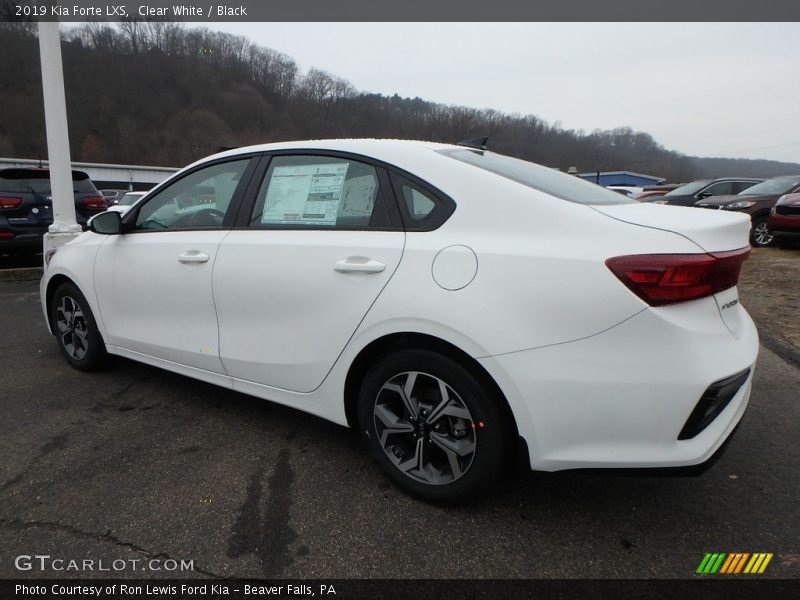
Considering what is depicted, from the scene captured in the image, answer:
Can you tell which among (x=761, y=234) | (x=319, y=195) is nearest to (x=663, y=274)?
(x=319, y=195)

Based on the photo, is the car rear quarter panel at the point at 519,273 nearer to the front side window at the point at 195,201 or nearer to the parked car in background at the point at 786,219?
the front side window at the point at 195,201

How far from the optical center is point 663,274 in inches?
64.0

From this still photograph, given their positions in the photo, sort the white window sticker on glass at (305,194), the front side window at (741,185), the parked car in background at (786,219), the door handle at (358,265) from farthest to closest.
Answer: the front side window at (741,185) < the parked car in background at (786,219) < the white window sticker on glass at (305,194) < the door handle at (358,265)

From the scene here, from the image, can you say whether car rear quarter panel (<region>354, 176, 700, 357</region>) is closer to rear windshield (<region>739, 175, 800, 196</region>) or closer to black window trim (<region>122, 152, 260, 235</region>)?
black window trim (<region>122, 152, 260, 235</region>)

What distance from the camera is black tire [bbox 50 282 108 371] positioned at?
3457mm

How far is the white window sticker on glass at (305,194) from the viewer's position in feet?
7.75

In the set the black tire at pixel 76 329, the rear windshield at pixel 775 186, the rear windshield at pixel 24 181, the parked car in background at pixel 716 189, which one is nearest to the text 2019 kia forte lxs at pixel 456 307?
the black tire at pixel 76 329

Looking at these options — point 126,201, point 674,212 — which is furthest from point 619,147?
point 674,212

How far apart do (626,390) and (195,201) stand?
2.54 m

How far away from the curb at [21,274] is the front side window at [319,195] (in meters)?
6.37

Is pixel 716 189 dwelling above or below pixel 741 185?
below

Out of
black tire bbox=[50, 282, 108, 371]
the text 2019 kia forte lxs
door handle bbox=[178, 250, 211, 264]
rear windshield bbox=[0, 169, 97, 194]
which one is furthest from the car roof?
rear windshield bbox=[0, 169, 97, 194]

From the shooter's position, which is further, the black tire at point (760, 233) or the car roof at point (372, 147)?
the black tire at point (760, 233)

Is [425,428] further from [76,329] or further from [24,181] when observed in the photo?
[24,181]
